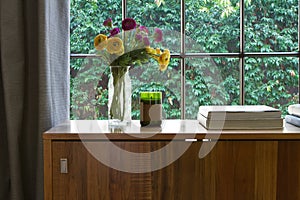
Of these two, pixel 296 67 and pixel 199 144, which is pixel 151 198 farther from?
pixel 296 67

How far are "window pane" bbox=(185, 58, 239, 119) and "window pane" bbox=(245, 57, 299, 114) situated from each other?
7cm

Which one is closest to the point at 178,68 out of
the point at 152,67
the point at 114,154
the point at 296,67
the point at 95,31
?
the point at 152,67

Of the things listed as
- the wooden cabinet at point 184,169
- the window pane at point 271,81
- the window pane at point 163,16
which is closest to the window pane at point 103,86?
the window pane at point 163,16

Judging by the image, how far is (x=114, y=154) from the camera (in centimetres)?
145

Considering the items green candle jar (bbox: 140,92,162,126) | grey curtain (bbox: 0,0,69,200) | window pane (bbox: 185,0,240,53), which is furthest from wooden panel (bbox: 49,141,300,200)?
window pane (bbox: 185,0,240,53)

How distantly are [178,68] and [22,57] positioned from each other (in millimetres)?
787

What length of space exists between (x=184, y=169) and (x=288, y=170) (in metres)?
0.38

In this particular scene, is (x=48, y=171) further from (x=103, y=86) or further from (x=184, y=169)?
(x=103, y=86)

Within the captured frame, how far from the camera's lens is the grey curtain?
1.71 meters

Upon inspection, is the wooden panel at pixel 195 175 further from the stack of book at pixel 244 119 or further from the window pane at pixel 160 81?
the window pane at pixel 160 81

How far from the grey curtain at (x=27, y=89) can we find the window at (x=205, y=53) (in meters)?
0.25

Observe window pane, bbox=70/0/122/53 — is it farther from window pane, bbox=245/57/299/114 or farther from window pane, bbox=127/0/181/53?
window pane, bbox=245/57/299/114

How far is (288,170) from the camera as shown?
1.44 m

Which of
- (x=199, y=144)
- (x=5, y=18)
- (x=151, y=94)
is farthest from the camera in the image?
(x=5, y=18)
